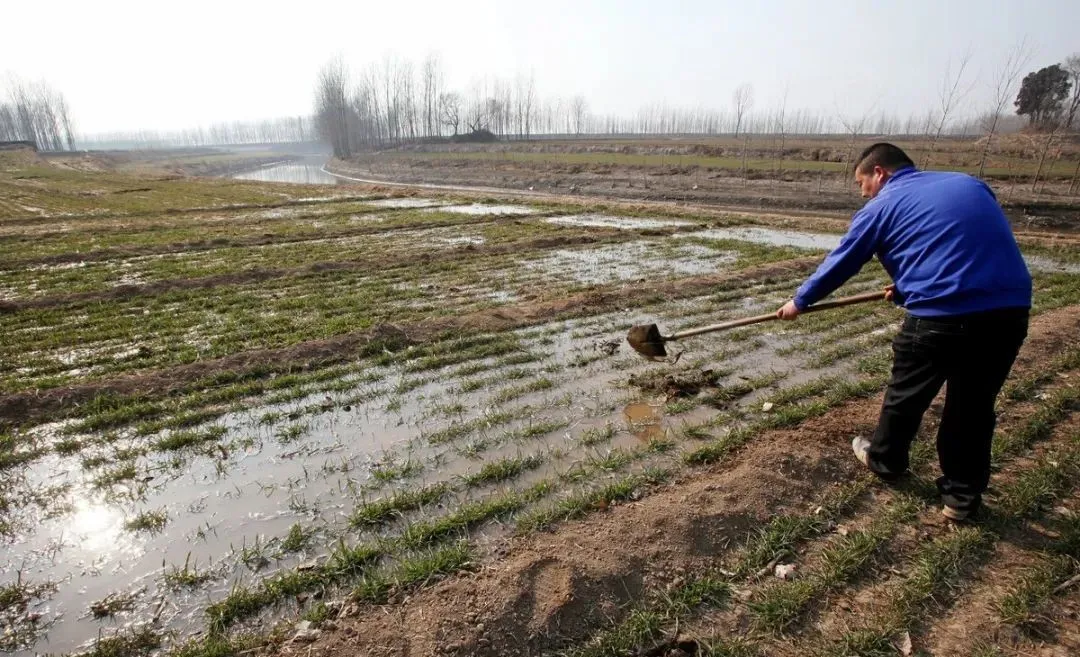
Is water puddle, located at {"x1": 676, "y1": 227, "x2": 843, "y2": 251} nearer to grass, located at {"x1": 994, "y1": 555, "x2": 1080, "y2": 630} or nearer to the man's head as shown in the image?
the man's head

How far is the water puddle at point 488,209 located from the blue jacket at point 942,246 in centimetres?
1926

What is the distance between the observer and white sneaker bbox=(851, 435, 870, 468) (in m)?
4.42

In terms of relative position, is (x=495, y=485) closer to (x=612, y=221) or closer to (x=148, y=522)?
(x=148, y=522)

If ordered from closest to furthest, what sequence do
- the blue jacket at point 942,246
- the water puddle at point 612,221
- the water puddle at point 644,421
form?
1. the blue jacket at point 942,246
2. the water puddle at point 644,421
3. the water puddle at point 612,221

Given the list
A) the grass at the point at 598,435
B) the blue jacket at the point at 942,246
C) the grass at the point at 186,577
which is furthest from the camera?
the grass at the point at 598,435

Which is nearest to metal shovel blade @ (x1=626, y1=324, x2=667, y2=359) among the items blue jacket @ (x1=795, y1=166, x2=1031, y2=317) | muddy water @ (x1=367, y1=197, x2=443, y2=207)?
blue jacket @ (x1=795, y1=166, x2=1031, y2=317)

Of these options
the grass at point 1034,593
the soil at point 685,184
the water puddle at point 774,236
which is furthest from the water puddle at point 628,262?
the soil at point 685,184

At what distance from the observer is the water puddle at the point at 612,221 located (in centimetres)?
1931

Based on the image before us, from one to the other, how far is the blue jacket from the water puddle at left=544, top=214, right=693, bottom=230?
594 inches

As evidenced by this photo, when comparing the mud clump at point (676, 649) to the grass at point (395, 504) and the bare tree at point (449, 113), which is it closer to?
the grass at point (395, 504)

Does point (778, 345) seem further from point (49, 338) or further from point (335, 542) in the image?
point (49, 338)

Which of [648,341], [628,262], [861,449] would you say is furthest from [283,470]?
[628,262]

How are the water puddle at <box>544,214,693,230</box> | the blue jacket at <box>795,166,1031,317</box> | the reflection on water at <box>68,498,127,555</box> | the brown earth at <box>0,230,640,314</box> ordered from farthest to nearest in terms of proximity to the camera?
1. the water puddle at <box>544,214,693,230</box>
2. the brown earth at <box>0,230,640,314</box>
3. the reflection on water at <box>68,498,127,555</box>
4. the blue jacket at <box>795,166,1031,317</box>

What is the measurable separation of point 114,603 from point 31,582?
0.73 m
